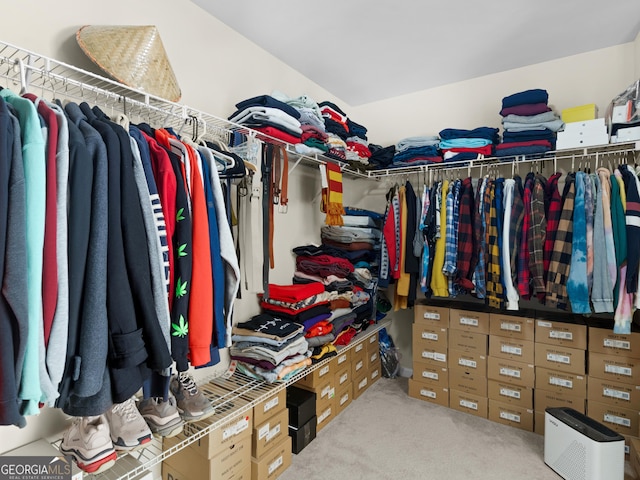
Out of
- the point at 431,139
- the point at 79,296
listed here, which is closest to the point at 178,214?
the point at 79,296

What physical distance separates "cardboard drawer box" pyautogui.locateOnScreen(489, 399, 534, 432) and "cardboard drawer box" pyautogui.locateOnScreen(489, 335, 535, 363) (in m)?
0.32

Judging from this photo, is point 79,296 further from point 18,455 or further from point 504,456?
point 504,456

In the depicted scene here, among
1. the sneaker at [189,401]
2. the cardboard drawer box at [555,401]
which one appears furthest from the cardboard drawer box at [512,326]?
the sneaker at [189,401]

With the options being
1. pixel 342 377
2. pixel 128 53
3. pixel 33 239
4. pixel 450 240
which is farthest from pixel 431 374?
pixel 128 53

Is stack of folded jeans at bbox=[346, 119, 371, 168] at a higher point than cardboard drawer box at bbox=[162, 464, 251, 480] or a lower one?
higher

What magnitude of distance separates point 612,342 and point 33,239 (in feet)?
9.12

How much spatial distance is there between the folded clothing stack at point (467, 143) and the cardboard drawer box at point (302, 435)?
2.09m

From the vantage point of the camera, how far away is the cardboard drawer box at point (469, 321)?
2.42m

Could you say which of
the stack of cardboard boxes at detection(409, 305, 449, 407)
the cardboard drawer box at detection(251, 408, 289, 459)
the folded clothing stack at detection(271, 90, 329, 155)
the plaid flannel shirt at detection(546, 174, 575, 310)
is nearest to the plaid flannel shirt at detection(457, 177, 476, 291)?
the stack of cardboard boxes at detection(409, 305, 449, 407)

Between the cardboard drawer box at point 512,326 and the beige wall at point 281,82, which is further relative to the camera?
the cardboard drawer box at point 512,326

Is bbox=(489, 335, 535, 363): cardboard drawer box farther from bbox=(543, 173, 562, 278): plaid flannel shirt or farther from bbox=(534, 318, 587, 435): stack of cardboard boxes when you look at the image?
bbox=(543, 173, 562, 278): plaid flannel shirt

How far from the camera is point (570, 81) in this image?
243cm

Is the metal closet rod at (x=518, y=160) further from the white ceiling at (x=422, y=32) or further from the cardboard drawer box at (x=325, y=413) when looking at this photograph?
the cardboard drawer box at (x=325, y=413)

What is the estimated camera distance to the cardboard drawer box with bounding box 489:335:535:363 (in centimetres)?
226
